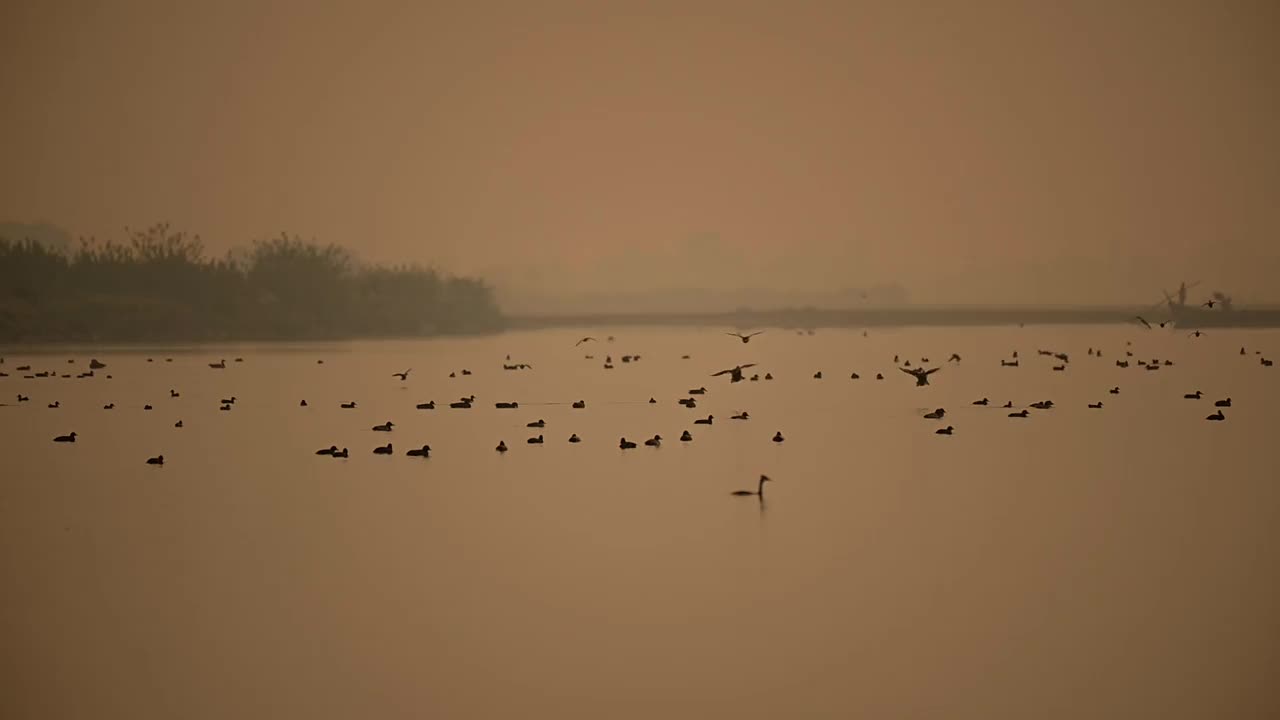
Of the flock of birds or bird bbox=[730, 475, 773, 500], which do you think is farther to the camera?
the flock of birds

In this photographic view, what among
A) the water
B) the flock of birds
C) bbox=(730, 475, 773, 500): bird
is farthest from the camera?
the flock of birds

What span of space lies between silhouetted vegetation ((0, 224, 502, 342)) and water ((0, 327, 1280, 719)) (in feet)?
27.1

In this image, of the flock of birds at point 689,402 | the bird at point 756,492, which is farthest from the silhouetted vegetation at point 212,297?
the bird at point 756,492

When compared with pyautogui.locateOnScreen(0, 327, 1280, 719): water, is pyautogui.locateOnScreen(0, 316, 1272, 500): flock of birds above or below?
above

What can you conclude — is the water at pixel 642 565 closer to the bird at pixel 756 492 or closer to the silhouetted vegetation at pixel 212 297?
the bird at pixel 756 492

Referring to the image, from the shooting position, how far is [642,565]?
6953 mm

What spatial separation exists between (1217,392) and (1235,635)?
10419 mm

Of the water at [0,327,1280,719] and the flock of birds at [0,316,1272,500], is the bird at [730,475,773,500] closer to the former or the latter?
the flock of birds at [0,316,1272,500]

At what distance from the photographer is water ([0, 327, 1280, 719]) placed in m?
5.18

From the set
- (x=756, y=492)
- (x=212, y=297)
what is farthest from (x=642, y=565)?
(x=212, y=297)

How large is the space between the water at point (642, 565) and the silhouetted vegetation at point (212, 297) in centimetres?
827

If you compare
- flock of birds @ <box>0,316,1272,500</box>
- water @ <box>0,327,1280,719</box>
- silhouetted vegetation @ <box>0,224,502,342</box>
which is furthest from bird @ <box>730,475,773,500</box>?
silhouetted vegetation @ <box>0,224,502,342</box>

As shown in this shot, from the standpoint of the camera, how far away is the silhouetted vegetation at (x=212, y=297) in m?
21.6

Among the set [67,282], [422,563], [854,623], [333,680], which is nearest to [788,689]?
[854,623]
